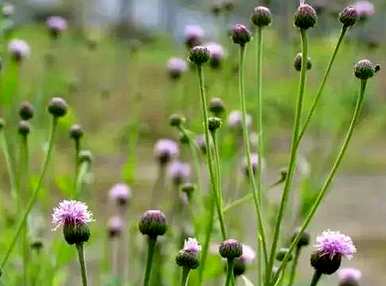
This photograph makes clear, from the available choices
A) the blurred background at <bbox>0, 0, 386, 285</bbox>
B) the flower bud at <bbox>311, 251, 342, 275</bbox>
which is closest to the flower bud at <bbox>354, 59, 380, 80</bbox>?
the flower bud at <bbox>311, 251, 342, 275</bbox>

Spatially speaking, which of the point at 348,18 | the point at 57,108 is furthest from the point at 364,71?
the point at 57,108

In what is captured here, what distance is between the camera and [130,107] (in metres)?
4.21

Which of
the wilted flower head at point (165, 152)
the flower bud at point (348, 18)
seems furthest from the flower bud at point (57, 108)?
the wilted flower head at point (165, 152)

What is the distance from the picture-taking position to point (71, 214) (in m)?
0.83

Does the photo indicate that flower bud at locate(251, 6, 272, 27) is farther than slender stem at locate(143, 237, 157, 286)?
Yes

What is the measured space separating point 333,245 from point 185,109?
0.97m

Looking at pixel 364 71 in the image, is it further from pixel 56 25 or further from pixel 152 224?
pixel 56 25

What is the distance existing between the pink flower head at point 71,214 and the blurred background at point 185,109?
444mm

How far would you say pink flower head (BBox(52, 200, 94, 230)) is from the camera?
822 millimetres

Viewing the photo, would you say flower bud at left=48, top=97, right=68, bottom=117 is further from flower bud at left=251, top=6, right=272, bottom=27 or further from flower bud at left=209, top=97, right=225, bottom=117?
flower bud at left=251, top=6, right=272, bottom=27

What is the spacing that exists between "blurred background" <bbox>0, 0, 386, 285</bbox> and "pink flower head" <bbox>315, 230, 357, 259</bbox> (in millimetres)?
488

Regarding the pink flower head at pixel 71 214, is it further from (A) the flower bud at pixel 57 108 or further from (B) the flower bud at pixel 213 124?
(A) the flower bud at pixel 57 108

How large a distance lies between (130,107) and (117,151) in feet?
1.80

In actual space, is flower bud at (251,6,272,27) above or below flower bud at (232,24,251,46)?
above
